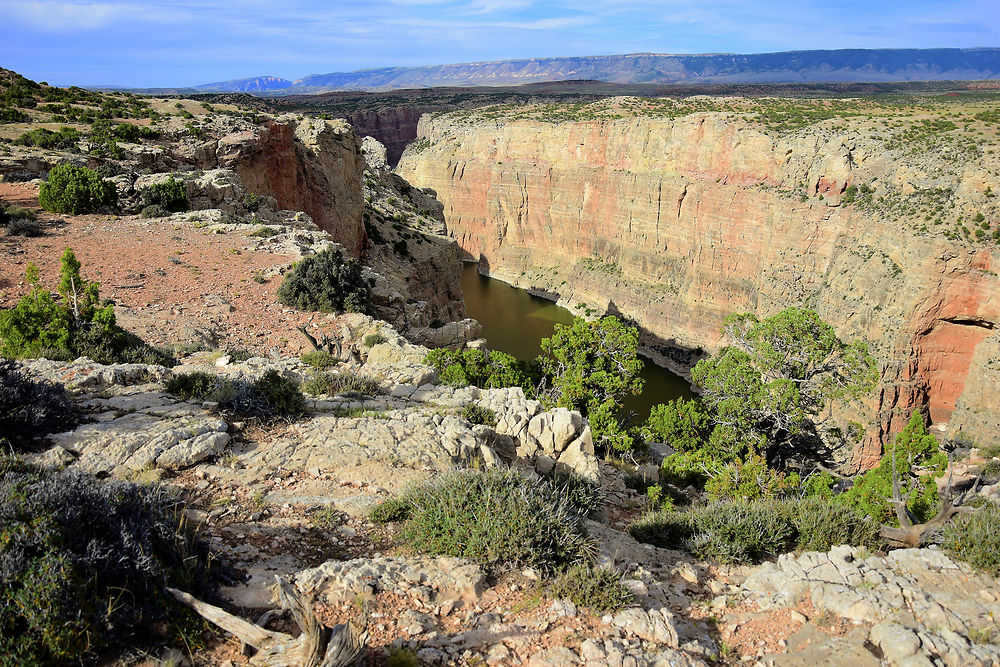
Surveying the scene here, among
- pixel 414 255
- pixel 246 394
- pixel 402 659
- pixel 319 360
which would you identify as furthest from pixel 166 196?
pixel 402 659

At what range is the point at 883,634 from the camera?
5.78 m

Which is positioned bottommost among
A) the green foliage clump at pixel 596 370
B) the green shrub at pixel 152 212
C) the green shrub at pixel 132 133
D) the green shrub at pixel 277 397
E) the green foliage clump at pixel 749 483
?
the green foliage clump at pixel 749 483

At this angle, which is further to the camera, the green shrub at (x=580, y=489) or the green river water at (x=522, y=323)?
the green river water at (x=522, y=323)

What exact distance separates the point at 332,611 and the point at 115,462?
399cm

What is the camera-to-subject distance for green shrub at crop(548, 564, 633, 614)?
578 centimetres

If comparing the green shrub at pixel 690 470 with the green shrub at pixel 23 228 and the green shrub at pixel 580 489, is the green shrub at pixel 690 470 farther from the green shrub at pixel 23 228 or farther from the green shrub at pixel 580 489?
the green shrub at pixel 23 228

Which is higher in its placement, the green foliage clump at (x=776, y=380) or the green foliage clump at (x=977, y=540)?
the green foliage clump at (x=977, y=540)

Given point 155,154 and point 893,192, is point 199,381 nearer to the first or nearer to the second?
point 155,154

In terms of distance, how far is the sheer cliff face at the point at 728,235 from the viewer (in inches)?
1129

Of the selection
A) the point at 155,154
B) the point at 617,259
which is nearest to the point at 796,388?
the point at 155,154

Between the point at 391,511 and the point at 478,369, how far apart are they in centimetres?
924

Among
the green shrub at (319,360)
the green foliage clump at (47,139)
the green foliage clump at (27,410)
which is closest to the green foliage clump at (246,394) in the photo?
the green foliage clump at (27,410)

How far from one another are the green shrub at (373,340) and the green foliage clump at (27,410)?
7.35m

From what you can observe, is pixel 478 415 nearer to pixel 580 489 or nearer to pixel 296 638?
pixel 580 489
